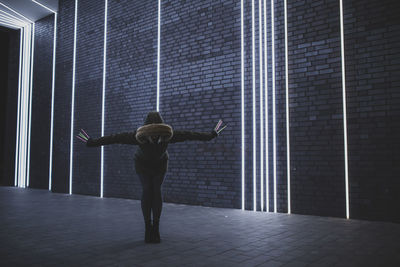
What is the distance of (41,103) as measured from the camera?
31.2ft

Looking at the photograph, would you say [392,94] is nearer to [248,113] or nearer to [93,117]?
[248,113]

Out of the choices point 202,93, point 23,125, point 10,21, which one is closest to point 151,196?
point 202,93

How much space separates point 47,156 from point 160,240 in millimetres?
Result: 7052

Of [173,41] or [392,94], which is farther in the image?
[173,41]

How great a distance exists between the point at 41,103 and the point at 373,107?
344 inches

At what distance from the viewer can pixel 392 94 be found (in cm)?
432

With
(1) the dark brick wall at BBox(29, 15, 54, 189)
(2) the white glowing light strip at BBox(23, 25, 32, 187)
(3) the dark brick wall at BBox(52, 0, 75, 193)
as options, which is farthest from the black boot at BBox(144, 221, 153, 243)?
(2) the white glowing light strip at BBox(23, 25, 32, 187)

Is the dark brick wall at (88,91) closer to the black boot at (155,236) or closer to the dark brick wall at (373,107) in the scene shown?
the black boot at (155,236)

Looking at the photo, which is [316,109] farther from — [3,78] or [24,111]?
[3,78]

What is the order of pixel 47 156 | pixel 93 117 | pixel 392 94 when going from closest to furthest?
pixel 392 94, pixel 93 117, pixel 47 156

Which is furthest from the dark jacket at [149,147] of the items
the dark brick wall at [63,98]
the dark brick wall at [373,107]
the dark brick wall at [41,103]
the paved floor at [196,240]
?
the dark brick wall at [41,103]

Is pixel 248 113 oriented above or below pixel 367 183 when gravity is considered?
above

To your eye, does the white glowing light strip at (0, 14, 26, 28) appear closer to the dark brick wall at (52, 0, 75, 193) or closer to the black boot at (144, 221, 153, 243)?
the dark brick wall at (52, 0, 75, 193)

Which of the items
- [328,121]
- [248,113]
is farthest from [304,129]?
[248,113]
